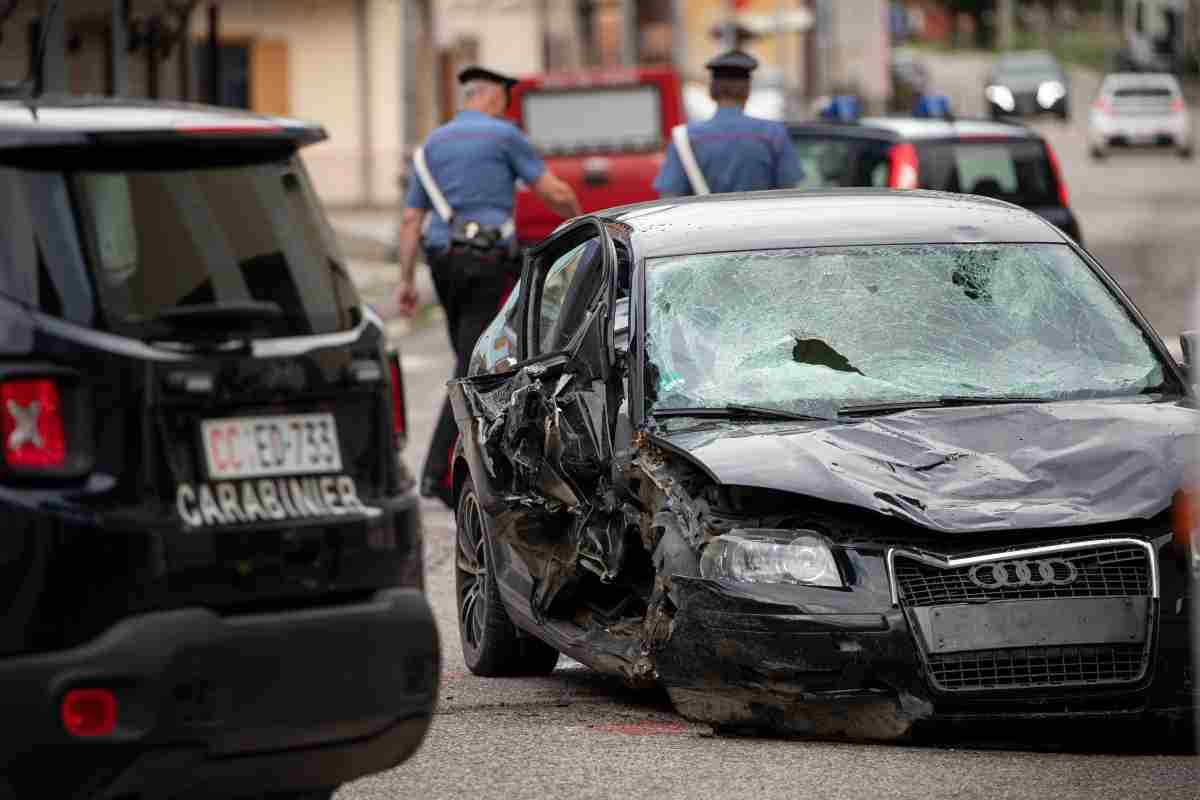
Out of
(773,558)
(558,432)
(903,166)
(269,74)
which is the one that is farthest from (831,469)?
(269,74)

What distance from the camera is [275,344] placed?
5.05 m

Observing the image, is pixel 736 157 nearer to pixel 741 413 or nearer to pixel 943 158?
pixel 943 158

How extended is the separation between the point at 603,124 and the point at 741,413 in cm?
1577

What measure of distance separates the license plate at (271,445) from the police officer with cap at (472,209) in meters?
6.52

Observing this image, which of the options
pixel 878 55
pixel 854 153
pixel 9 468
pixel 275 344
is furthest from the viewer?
pixel 878 55

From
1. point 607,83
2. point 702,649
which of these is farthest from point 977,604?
point 607,83

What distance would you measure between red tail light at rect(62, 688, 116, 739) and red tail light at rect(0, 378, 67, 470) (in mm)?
422

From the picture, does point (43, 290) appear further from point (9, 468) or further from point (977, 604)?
point (977, 604)

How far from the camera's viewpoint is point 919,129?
17.4 m

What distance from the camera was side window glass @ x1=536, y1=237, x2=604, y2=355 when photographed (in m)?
8.02

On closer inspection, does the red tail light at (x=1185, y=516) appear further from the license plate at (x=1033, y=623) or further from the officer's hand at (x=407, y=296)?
the officer's hand at (x=407, y=296)

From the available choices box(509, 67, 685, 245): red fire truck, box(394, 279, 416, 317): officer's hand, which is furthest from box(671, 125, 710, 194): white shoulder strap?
box(509, 67, 685, 245): red fire truck

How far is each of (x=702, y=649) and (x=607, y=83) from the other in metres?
16.4

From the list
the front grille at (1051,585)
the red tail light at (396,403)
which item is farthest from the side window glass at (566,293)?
the red tail light at (396,403)
